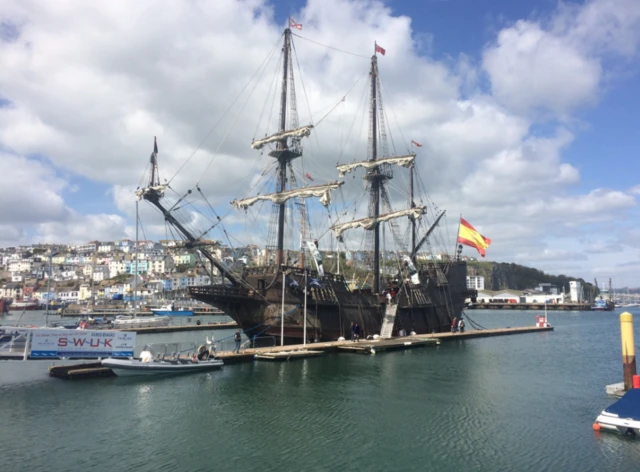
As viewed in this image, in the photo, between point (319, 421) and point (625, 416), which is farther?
point (319, 421)

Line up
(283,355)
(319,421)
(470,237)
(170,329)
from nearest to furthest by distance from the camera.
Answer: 1. (319,421)
2. (283,355)
3. (470,237)
4. (170,329)

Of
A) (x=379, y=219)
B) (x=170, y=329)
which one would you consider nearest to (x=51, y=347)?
(x=379, y=219)

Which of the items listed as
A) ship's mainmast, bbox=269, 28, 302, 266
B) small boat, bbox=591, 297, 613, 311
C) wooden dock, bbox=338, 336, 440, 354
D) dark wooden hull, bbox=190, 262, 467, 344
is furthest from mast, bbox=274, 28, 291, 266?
small boat, bbox=591, 297, 613, 311

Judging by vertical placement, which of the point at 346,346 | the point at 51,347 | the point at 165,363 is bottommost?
the point at 346,346

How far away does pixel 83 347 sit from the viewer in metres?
26.3

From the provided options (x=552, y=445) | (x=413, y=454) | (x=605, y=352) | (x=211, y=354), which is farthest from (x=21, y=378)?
(x=605, y=352)

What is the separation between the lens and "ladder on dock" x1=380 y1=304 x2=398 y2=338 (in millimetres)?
44041

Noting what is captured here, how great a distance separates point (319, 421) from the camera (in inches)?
727

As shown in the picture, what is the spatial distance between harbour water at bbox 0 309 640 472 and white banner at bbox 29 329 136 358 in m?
1.71

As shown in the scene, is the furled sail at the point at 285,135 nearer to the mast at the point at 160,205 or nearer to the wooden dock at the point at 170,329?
the mast at the point at 160,205

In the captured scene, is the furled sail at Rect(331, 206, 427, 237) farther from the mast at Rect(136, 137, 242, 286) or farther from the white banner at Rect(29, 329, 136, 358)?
the white banner at Rect(29, 329, 136, 358)

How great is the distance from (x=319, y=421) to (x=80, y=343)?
14819 mm

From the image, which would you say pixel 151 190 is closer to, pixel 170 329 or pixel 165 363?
pixel 165 363

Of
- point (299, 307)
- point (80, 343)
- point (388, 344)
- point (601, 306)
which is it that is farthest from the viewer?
point (601, 306)
